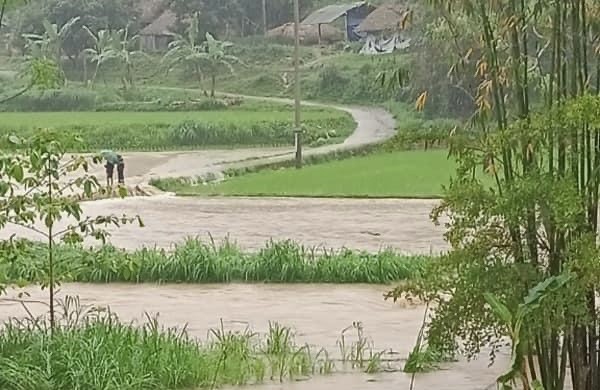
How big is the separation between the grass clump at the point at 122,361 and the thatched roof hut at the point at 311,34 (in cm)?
4239

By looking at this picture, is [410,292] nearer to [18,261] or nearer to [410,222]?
[18,261]

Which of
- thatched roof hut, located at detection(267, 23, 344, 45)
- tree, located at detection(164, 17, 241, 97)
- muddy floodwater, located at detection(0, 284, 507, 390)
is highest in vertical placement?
thatched roof hut, located at detection(267, 23, 344, 45)

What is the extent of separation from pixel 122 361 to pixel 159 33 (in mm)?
Result: 45225

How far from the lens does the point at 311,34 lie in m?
49.5

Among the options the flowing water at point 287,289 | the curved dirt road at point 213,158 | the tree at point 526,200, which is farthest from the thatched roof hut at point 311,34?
the tree at point 526,200

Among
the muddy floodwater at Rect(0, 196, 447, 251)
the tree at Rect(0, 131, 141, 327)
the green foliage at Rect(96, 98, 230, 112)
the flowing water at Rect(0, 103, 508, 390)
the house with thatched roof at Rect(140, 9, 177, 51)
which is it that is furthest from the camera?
the house with thatched roof at Rect(140, 9, 177, 51)

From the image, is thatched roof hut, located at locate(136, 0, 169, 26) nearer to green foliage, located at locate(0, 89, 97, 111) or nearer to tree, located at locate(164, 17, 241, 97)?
tree, located at locate(164, 17, 241, 97)

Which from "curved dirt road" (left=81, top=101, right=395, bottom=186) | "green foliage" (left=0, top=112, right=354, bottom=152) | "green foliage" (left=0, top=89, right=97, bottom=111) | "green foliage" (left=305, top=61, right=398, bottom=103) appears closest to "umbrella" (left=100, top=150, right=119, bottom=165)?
"curved dirt road" (left=81, top=101, right=395, bottom=186)

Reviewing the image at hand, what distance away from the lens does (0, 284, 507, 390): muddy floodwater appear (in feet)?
28.9

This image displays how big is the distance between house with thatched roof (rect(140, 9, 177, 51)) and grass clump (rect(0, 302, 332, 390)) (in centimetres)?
4250

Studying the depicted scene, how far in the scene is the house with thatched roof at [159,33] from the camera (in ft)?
163

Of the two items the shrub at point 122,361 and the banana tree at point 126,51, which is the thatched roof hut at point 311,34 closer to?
the banana tree at point 126,51

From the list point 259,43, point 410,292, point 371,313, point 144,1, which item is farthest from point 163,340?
point 144,1

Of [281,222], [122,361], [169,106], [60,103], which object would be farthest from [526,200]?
[60,103]
